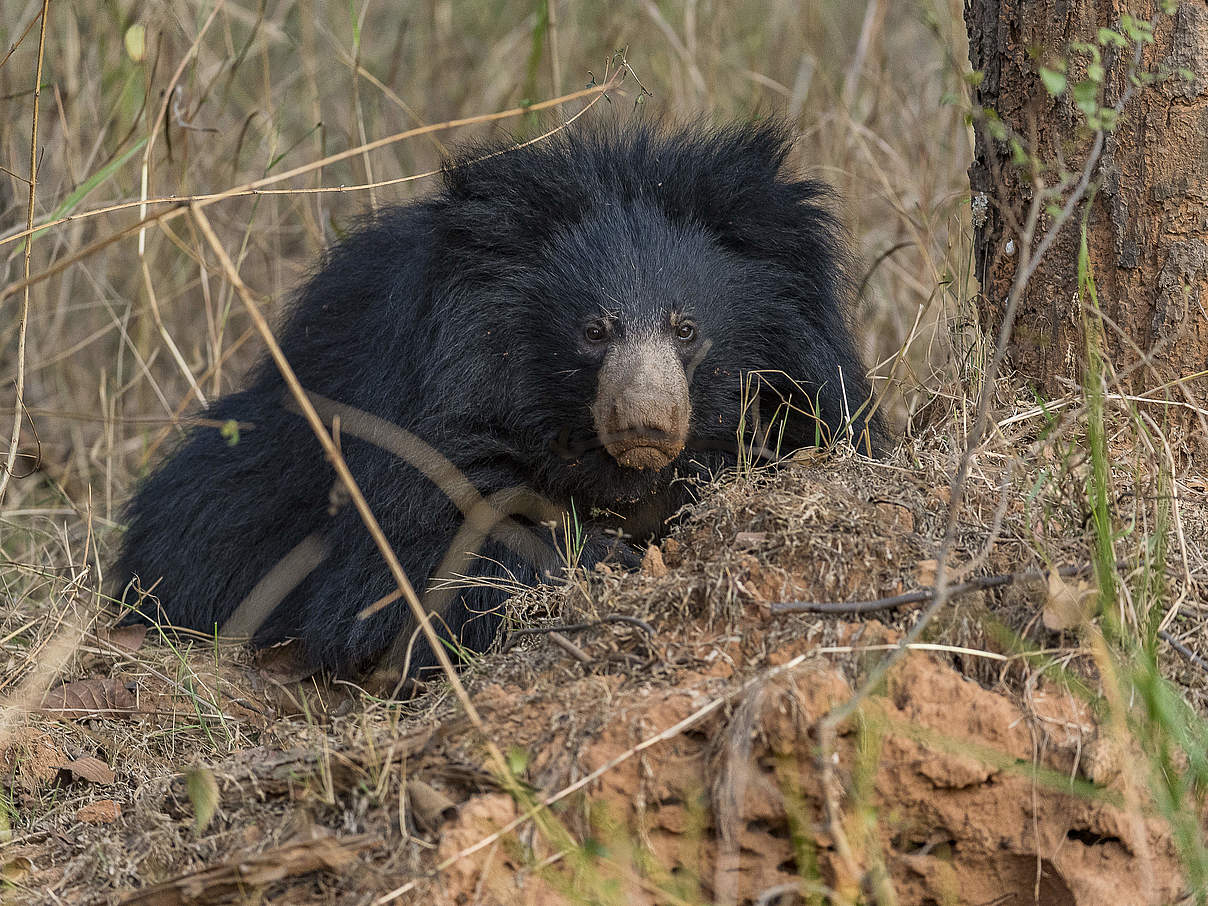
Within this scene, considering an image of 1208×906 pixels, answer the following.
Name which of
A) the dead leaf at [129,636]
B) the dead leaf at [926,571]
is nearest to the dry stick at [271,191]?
the dead leaf at [926,571]

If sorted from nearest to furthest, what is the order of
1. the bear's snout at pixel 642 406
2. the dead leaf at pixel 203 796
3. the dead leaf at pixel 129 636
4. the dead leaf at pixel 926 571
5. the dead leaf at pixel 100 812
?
the dead leaf at pixel 203 796 → the dead leaf at pixel 926 571 → the dead leaf at pixel 100 812 → the bear's snout at pixel 642 406 → the dead leaf at pixel 129 636

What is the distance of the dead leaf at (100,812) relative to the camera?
292cm

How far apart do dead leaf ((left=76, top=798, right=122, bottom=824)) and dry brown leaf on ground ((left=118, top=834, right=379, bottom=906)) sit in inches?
30.4

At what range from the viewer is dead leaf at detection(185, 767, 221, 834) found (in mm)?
2402

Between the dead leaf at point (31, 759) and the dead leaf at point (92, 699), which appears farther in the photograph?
the dead leaf at point (92, 699)

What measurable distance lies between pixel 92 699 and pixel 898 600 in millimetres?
2391

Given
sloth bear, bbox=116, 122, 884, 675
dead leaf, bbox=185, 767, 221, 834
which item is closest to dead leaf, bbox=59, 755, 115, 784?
sloth bear, bbox=116, 122, 884, 675

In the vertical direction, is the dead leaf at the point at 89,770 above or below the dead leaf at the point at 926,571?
below

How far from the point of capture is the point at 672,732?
2260mm

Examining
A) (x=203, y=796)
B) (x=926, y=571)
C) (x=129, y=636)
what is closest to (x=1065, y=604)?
(x=926, y=571)

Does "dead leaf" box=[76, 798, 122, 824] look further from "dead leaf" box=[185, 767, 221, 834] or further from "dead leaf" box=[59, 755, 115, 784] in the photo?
"dead leaf" box=[185, 767, 221, 834]

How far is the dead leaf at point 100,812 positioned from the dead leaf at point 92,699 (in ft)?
1.96

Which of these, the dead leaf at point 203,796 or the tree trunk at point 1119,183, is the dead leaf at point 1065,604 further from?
the dead leaf at point 203,796

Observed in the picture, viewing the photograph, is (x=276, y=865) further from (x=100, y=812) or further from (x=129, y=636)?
(x=129, y=636)
